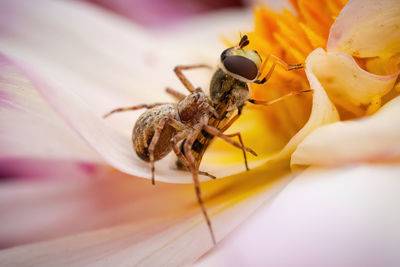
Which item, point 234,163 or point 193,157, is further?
point 234,163

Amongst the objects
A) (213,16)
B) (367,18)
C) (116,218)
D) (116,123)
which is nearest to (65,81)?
(116,123)

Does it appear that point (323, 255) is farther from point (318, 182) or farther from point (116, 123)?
point (116, 123)

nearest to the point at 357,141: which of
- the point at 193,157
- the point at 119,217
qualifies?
the point at 193,157

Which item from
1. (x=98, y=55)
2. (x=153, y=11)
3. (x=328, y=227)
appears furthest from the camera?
(x=153, y=11)

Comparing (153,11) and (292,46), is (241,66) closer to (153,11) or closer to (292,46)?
(292,46)

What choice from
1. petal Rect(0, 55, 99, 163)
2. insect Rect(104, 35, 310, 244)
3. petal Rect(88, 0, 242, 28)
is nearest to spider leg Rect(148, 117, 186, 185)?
insect Rect(104, 35, 310, 244)

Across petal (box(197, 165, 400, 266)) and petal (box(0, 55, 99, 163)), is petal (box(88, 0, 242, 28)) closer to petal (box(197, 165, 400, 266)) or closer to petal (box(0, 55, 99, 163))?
petal (box(0, 55, 99, 163))
